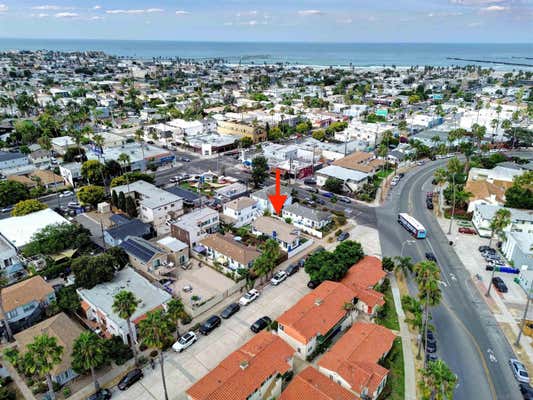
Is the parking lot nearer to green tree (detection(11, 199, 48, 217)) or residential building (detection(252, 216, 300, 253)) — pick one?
residential building (detection(252, 216, 300, 253))

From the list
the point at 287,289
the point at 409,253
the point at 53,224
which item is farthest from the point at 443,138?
the point at 53,224

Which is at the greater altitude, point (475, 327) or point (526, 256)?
point (526, 256)

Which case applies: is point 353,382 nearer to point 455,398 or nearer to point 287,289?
point 455,398

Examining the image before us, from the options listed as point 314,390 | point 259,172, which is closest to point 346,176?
point 259,172

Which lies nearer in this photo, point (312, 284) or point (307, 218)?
point (312, 284)

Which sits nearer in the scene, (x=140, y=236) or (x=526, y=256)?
(x=526, y=256)

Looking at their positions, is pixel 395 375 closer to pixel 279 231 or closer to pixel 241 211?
pixel 279 231
